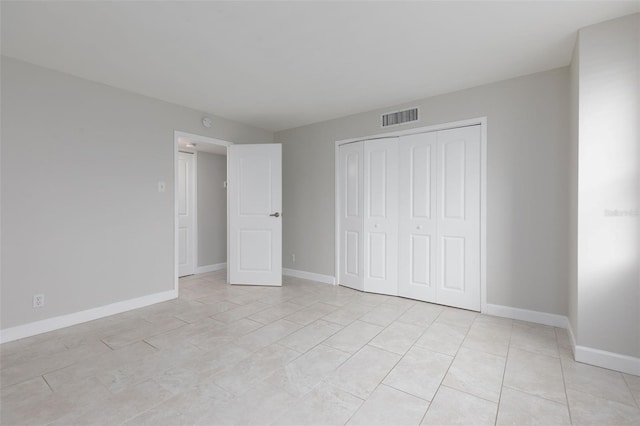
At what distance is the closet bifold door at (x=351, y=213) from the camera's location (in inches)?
164

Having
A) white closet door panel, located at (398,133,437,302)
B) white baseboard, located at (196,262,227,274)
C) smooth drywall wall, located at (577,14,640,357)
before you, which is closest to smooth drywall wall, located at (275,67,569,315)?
white closet door panel, located at (398,133,437,302)

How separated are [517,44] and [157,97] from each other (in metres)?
3.78

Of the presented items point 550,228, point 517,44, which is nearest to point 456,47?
point 517,44

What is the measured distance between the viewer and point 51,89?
9.15 feet

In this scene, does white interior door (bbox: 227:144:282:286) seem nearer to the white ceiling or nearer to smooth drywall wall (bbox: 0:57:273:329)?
smooth drywall wall (bbox: 0:57:273:329)

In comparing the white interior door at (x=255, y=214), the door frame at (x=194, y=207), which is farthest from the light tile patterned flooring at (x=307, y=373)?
the door frame at (x=194, y=207)

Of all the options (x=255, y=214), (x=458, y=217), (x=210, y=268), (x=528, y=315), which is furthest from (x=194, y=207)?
(x=528, y=315)

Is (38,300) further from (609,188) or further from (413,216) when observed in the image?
(609,188)

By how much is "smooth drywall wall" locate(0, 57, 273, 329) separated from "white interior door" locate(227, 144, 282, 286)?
920 mm

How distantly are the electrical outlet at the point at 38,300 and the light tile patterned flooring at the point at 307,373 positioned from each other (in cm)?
29

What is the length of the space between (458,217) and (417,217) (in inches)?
18.6

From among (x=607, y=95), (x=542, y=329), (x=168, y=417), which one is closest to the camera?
(x=168, y=417)

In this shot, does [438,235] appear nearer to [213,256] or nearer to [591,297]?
[591,297]

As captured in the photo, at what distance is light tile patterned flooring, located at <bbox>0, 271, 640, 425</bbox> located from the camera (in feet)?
5.34
